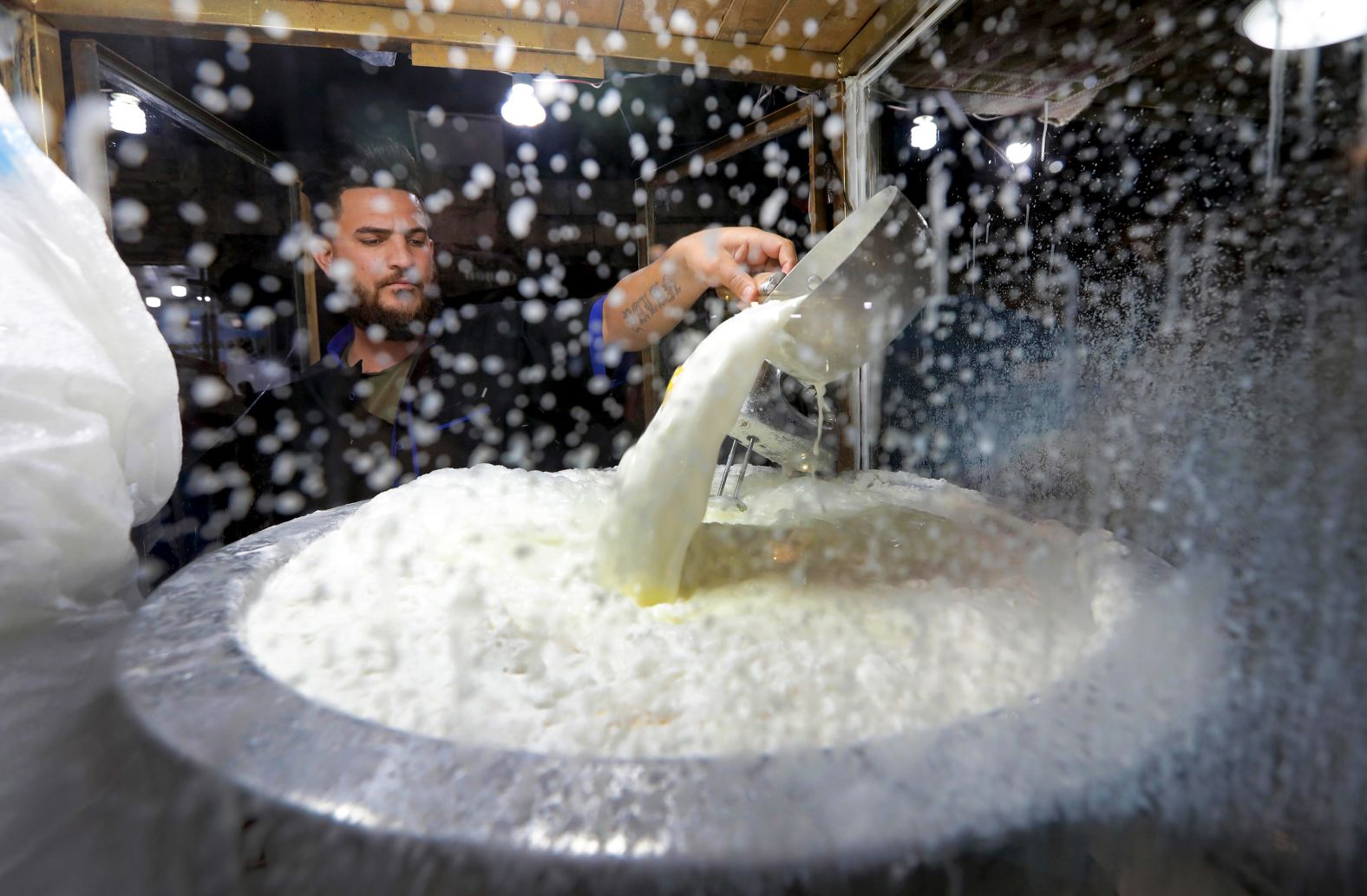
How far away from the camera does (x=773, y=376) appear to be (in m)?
1.02

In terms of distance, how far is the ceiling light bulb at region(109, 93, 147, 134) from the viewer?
1.16m

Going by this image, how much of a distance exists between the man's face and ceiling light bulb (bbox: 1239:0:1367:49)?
1523 mm

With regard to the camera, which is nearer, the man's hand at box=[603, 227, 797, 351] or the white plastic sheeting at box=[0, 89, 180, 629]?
the white plastic sheeting at box=[0, 89, 180, 629]

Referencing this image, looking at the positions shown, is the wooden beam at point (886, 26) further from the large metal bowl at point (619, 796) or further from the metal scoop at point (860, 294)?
the large metal bowl at point (619, 796)

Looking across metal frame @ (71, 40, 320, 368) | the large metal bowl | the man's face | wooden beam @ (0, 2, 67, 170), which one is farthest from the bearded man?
the large metal bowl

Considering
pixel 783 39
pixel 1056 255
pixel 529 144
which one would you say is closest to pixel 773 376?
pixel 1056 255

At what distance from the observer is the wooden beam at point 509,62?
3.60 ft

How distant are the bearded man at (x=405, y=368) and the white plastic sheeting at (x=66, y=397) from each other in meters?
0.71

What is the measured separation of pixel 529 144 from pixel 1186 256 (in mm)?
1611

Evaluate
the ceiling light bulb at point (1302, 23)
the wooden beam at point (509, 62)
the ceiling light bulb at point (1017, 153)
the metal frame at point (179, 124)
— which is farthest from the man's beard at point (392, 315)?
the ceiling light bulb at point (1302, 23)

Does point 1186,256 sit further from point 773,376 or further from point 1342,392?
point 773,376

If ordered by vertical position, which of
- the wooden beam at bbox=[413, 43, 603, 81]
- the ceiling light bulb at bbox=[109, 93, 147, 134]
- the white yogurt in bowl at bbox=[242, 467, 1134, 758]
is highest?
the wooden beam at bbox=[413, 43, 603, 81]

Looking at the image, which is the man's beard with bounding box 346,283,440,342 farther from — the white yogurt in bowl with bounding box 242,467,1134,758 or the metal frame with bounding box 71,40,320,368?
the white yogurt in bowl with bounding box 242,467,1134,758

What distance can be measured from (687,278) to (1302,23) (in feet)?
3.36
